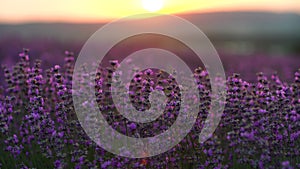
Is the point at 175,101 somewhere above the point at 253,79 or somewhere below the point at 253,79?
below

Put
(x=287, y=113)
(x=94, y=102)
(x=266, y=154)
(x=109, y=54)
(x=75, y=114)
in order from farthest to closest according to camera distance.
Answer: (x=109, y=54), (x=75, y=114), (x=94, y=102), (x=287, y=113), (x=266, y=154)

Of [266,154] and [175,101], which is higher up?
[175,101]

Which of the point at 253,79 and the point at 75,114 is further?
the point at 253,79

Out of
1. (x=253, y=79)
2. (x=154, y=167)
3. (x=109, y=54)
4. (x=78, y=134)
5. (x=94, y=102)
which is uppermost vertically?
(x=109, y=54)

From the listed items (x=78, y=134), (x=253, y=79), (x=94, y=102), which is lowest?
(x=78, y=134)

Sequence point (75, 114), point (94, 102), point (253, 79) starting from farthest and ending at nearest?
point (253, 79) → point (75, 114) → point (94, 102)

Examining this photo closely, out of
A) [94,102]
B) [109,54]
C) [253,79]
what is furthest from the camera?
[109,54]

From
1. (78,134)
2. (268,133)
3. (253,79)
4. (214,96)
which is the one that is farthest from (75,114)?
(253,79)

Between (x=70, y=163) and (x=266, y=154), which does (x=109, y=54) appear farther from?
(x=266, y=154)

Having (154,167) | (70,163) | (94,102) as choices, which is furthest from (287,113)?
(70,163)

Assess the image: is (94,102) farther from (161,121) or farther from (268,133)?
(268,133)
